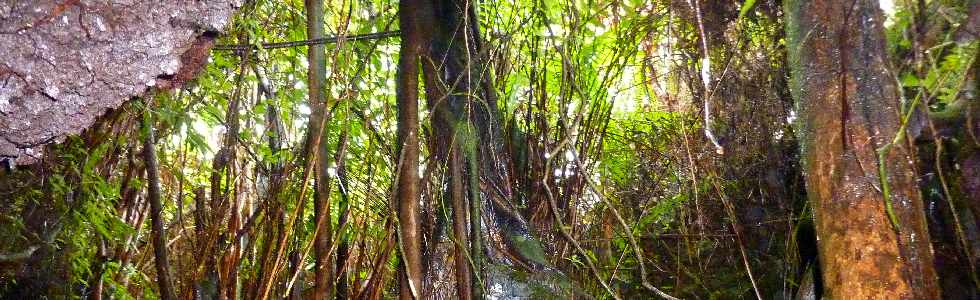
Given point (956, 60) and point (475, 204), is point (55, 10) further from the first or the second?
point (956, 60)

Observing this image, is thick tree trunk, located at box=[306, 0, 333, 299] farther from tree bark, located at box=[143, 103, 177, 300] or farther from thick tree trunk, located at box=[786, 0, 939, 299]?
thick tree trunk, located at box=[786, 0, 939, 299]

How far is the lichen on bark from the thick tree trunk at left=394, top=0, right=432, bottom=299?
1094mm

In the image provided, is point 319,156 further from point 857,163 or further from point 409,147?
point 857,163

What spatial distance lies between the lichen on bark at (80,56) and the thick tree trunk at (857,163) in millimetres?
1362

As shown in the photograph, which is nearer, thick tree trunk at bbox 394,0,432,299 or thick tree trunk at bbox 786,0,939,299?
thick tree trunk at bbox 786,0,939,299

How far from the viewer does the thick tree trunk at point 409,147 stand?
2193 mm

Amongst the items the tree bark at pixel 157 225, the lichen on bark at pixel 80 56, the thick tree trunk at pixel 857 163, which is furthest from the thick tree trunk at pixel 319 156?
the thick tree trunk at pixel 857 163

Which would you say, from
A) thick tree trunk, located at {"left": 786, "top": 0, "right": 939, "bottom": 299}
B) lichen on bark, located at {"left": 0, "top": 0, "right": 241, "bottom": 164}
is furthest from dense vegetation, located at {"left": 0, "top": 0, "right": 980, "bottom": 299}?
lichen on bark, located at {"left": 0, "top": 0, "right": 241, "bottom": 164}

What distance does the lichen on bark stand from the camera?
100 centimetres

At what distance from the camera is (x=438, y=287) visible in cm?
223

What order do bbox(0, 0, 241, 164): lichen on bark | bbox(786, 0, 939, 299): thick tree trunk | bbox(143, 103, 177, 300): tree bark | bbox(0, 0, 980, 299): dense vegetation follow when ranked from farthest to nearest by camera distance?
bbox(143, 103, 177, 300): tree bark < bbox(0, 0, 980, 299): dense vegetation < bbox(786, 0, 939, 299): thick tree trunk < bbox(0, 0, 241, 164): lichen on bark

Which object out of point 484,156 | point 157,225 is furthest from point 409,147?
point 157,225

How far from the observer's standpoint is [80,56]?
3.49 feet

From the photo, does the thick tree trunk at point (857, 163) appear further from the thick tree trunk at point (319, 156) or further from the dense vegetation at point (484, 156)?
the thick tree trunk at point (319, 156)
